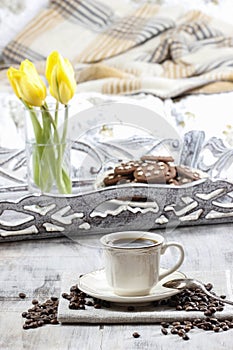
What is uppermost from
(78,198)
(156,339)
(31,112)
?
(31,112)

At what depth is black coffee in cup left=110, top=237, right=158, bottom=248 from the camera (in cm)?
106

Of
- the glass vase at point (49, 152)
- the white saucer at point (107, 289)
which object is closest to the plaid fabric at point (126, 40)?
the glass vase at point (49, 152)

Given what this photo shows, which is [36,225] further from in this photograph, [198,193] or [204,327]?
[204,327]

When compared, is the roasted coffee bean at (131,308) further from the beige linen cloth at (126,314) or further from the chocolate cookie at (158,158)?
the chocolate cookie at (158,158)

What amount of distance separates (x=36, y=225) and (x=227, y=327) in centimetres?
49

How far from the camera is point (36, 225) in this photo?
134cm

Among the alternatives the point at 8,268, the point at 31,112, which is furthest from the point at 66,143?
the point at 8,268

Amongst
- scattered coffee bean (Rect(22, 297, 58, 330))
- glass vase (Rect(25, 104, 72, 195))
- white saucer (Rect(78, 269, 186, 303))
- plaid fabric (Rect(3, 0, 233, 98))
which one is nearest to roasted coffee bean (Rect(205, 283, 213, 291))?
white saucer (Rect(78, 269, 186, 303))

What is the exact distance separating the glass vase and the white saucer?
35cm

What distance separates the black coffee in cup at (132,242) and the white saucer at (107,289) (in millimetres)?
59

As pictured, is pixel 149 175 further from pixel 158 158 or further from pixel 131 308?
pixel 131 308

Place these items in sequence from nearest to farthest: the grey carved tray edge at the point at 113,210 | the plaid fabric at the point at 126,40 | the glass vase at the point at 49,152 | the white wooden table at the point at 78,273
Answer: the white wooden table at the point at 78,273
the grey carved tray edge at the point at 113,210
the glass vase at the point at 49,152
the plaid fabric at the point at 126,40

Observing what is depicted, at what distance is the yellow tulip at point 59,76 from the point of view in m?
1.37

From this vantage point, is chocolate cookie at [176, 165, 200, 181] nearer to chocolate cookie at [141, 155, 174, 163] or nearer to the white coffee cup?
chocolate cookie at [141, 155, 174, 163]
